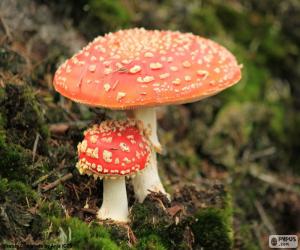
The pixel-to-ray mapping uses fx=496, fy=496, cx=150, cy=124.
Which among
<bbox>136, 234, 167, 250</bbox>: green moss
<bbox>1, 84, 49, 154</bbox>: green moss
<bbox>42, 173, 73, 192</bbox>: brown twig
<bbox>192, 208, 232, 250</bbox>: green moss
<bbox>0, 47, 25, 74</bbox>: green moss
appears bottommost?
<bbox>136, 234, 167, 250</bbox>: green moss

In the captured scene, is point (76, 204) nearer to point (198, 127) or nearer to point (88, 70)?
point (88, 70)

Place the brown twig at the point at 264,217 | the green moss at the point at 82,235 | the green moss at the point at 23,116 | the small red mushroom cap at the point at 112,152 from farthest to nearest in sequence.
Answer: the brown twig at the point at 264,217
the green moss at the point at 23,116
the small red mushroom cap at the point at 112,152
the green moss at the point at 82,235

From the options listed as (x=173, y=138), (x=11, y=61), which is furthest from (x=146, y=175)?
(x=173, y=138)

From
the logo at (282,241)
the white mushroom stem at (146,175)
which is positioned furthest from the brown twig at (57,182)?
the logo at (282,241)

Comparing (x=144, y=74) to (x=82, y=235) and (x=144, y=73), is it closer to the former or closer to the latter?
(x=144, y=73)

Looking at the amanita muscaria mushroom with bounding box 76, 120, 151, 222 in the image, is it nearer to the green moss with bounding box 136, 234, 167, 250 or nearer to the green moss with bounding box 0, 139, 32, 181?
the green moss with bounding box 136, 234, 167, 250

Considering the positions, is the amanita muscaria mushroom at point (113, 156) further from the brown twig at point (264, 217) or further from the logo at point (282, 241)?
the brown twig at point (264, 217)

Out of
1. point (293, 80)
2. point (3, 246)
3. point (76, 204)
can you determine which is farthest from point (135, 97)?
point (293, 80)

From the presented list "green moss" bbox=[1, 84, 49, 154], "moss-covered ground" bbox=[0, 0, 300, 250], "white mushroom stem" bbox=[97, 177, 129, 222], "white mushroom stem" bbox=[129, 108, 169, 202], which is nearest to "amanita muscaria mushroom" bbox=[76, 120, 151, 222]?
"white mushroom stem" bbox=[97, 177, 129, 222]
